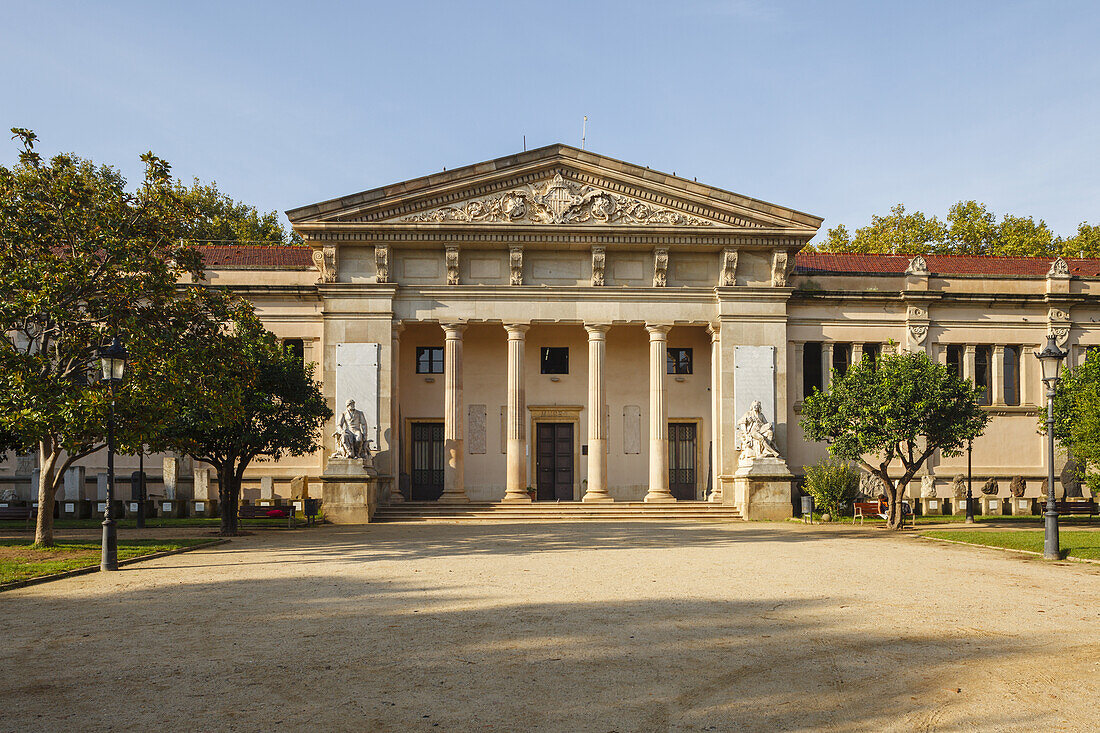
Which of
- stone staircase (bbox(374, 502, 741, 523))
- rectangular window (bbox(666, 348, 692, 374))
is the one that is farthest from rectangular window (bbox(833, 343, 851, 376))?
stone staircase (bbox(374, 502, 741, 523))

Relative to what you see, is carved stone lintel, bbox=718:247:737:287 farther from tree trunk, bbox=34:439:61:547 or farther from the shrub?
tree trunk, bbox=34:439:61:547

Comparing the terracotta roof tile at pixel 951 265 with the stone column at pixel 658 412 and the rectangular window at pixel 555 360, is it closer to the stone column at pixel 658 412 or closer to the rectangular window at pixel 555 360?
the stone column at pixel 658 412

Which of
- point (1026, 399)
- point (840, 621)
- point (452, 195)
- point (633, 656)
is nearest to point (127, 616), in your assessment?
point (633, 656)

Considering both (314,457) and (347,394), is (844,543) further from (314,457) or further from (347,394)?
(314,457)

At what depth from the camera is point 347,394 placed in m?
33.8

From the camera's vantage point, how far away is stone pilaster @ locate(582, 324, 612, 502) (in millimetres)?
34188

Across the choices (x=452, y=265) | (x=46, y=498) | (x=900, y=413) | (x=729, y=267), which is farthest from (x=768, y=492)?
(x=46, y=498)

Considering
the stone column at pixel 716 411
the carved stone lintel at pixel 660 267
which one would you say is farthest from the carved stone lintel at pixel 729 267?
the carved stone lintel at pixel 660 267

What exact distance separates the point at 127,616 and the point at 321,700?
5510mm

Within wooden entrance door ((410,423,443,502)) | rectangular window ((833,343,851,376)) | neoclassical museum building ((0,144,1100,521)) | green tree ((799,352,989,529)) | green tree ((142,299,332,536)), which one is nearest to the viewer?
green tree ((142,299,332,536))

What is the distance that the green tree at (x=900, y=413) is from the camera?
1058 inches

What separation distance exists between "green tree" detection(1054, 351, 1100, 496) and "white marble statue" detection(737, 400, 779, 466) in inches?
356

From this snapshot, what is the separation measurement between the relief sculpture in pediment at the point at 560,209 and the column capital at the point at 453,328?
388 centimetres

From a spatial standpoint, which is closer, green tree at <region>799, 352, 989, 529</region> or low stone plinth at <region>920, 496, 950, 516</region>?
green tree at <region>799, 352, 989, 529</region>
